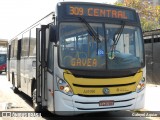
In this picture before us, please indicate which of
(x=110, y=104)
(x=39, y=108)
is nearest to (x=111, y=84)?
(x=110, y=104)

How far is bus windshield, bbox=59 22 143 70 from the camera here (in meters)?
7.77

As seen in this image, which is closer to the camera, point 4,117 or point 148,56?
point 4,117

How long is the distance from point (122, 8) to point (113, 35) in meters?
0.96

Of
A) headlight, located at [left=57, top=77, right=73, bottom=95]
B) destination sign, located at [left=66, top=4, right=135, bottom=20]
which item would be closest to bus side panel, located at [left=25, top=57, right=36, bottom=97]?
headlight, located at [left=57, top=77, right=73, bottom=95]

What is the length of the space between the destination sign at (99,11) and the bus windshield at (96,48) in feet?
0.95

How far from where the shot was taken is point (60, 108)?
25.1 ft

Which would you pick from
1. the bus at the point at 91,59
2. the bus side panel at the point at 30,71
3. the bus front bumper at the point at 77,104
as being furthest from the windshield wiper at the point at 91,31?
the bus side panel at the point at 30,71

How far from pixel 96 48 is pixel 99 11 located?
3.43 ft

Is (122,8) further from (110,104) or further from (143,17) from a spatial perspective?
(143,17)

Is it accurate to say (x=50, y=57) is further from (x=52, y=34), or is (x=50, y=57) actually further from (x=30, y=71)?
(x=30, y=71)

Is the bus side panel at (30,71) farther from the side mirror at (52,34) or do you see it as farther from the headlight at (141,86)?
the headlight at (141,86)

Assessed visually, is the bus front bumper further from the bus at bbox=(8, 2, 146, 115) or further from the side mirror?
the side mirror

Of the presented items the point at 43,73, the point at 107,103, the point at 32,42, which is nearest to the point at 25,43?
the point at 32,42

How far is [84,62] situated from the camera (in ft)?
25.6
